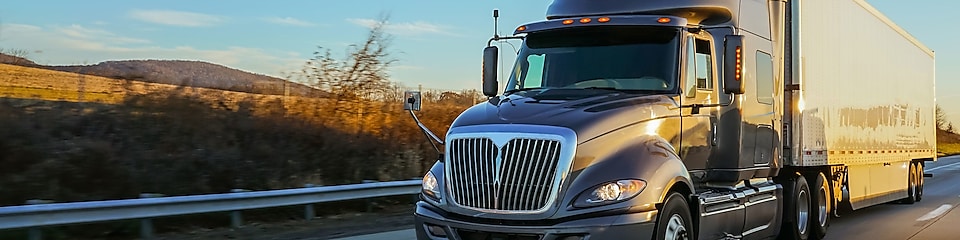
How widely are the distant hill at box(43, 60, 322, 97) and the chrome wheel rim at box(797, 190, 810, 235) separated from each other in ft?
35.9

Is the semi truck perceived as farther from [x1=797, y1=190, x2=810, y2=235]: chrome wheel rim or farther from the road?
the road

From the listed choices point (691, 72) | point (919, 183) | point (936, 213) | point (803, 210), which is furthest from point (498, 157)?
point (919, 183)

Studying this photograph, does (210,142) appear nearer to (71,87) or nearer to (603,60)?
(71,87)

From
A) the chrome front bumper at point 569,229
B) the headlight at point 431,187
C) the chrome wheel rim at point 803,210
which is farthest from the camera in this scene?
the chrome wheel rim at point 803,210

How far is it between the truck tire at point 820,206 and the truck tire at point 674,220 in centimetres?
476

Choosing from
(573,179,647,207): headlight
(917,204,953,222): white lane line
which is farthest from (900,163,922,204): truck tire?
(573,179,647,207): headlight

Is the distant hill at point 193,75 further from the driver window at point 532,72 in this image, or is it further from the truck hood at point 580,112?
the truck hood at point 580,112

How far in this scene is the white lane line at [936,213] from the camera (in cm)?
1484

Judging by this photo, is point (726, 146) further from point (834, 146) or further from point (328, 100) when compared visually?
point (328, 100)

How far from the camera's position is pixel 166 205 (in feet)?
36.3

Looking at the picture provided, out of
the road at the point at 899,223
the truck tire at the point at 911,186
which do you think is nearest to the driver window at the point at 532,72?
the road at the point at 899,223

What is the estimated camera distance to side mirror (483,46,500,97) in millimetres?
9117

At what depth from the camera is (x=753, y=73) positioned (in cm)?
961

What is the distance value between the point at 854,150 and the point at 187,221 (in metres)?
9.50
